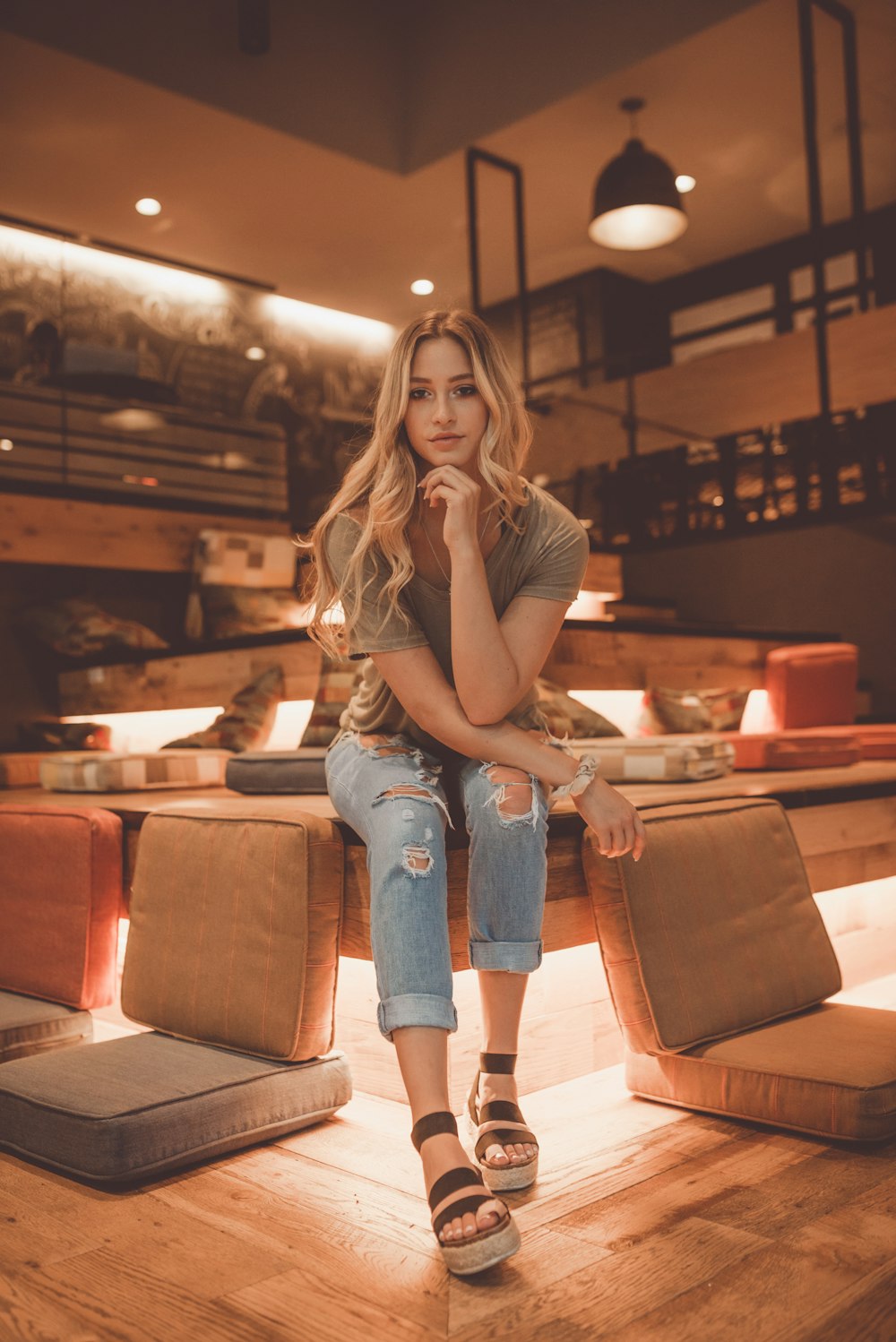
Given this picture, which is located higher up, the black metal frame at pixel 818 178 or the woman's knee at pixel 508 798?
the black metal frame at pixel 818 178

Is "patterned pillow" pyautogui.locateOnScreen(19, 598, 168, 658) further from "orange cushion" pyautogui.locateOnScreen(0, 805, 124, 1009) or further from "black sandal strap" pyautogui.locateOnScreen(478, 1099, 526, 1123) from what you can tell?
"black sandal strap" pyautogui.locateOnScreen(478, 1099, 526, 1123)

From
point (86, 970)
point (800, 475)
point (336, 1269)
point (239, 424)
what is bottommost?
point (336, 1269)

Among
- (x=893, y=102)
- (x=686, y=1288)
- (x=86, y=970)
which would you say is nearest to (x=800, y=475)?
(x=893, y=102)

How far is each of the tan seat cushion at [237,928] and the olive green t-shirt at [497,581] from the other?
24 centimetres

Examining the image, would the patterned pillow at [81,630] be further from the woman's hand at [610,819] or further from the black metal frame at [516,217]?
the woman's hand at [610,819]

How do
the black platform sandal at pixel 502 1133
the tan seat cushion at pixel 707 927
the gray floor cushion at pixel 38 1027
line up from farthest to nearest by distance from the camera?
the gray floor cushion at pixel 38 1027, the tan seat cushion at pixel 707 927, the black platform sandal at pixel 502 1133

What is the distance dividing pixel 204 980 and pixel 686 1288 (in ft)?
3.19

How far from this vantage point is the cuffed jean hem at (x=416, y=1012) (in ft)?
4.67

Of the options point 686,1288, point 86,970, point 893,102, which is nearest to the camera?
point 686,1288

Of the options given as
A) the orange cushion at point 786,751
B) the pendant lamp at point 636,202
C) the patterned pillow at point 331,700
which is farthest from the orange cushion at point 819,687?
the pendant lamp at point 636,202

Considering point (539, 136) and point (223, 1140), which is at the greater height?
point (539, 136)

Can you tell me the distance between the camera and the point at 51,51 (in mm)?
5254

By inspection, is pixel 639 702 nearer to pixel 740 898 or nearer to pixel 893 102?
pixel 740 898

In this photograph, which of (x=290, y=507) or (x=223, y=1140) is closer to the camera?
(x=223, y=1140)
